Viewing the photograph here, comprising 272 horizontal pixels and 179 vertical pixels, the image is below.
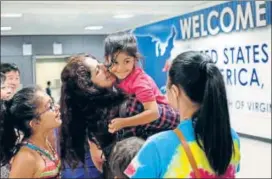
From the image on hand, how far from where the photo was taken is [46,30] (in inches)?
357

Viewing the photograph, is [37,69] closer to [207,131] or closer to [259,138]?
[259,138]

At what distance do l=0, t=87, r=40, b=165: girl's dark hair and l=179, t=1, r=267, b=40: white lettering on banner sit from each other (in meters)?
2.71

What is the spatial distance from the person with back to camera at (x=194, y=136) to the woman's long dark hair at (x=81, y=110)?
0.51 m

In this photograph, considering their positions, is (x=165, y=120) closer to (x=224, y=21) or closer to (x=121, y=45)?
(x=121, y=45)

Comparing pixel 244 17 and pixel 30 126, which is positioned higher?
pixel 244 17

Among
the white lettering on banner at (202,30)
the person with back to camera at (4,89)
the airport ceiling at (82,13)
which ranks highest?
the airport ceiling at (82,13)

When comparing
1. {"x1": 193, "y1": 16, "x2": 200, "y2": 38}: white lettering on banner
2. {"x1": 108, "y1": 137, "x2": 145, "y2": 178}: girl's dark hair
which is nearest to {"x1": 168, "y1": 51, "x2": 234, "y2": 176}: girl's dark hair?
{"x1": 108, "y1": 137, "x2": 145, "y2": 178}: girl's dark hair

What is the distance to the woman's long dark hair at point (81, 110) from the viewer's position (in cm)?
173

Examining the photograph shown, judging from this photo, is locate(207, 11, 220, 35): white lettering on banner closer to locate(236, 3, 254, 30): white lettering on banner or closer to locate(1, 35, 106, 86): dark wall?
locate(236, 3, 254, 30): white lettering on banner

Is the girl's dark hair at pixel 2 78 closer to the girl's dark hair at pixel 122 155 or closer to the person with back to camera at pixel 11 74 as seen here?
the person with back to camera at pixel 11 74

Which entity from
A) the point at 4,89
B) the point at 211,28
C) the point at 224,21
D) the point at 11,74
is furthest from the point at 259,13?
the point at 4,89

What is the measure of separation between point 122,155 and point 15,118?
2.26ft

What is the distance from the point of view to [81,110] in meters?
1.75

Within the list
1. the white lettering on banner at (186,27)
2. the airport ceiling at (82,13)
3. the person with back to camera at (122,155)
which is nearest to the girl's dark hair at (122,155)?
the person with back to camera at (122,155)
